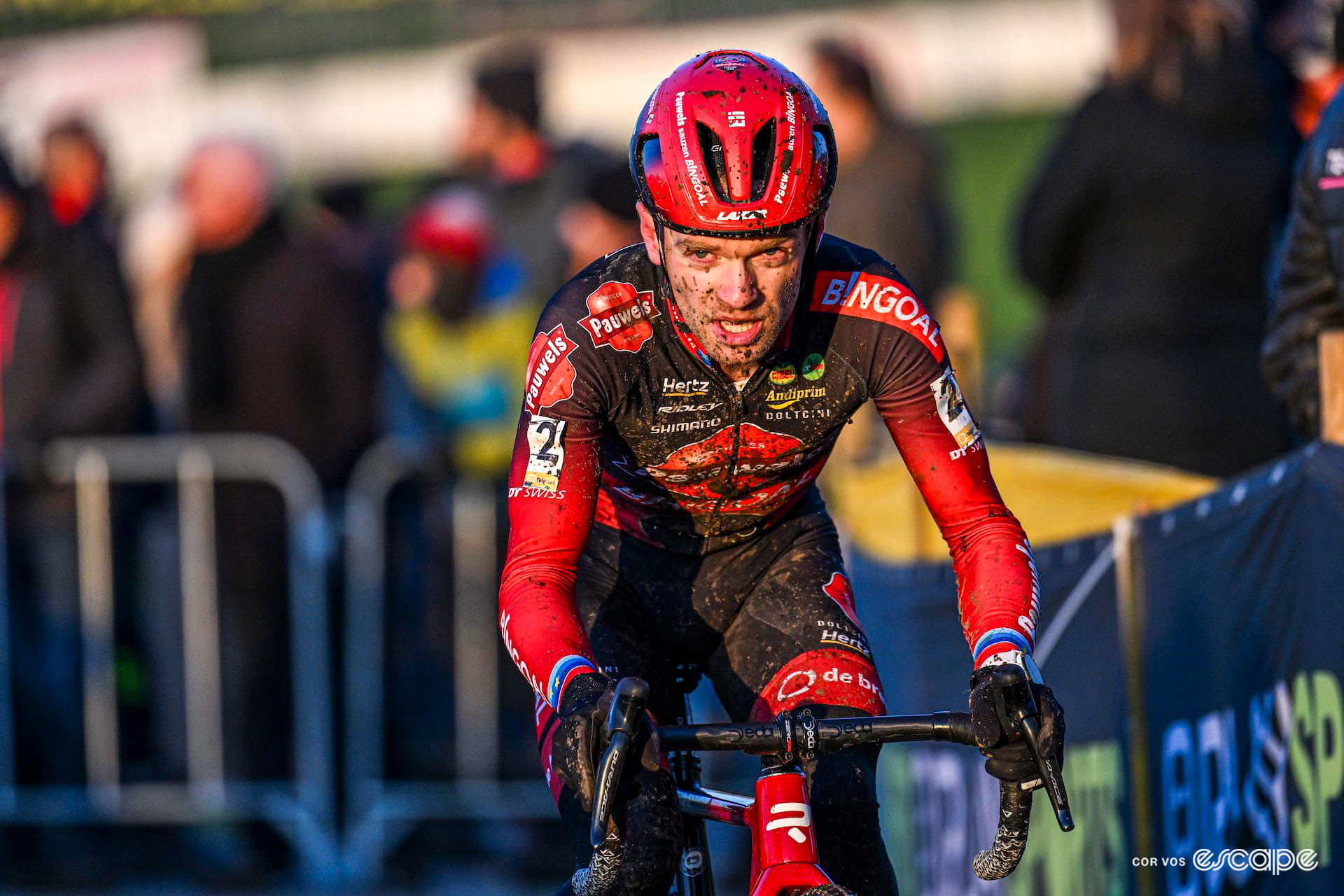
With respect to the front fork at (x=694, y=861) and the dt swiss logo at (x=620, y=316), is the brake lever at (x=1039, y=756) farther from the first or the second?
the dt swiss logo at (x=620, y=316)

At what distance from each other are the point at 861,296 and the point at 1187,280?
354 cm

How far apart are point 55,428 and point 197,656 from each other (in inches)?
53.9

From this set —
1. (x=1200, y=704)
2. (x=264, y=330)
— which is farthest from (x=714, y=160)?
(x=264, y=330)

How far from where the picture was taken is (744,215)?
4.14 m

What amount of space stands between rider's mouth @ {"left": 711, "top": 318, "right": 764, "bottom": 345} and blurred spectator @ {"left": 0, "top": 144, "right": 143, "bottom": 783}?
21.2 feet

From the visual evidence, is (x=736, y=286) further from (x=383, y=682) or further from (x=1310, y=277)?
(x=383, y=682)

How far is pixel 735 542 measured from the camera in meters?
4.93

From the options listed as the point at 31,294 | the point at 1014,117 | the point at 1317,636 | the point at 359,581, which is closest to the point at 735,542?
the point at 1317,636

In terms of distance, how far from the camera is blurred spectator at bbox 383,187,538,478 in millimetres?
9680

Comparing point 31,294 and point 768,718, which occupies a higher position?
point 31,294

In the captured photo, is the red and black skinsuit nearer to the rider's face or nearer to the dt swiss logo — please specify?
the dt swiss logo

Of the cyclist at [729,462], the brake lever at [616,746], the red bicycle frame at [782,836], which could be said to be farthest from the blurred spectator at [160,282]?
the brake lever at [616,746]

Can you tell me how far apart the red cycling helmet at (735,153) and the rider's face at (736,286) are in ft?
0.12

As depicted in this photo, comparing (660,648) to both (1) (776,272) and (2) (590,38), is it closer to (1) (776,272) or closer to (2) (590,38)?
(1) (776,272)
